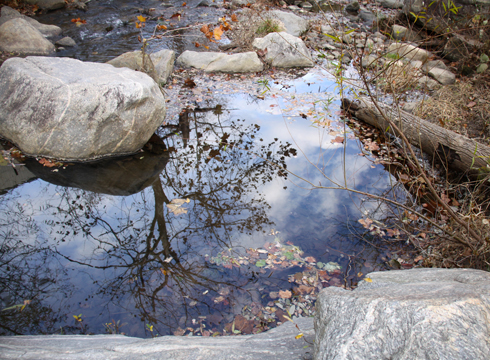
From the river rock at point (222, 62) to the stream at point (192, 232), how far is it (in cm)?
258

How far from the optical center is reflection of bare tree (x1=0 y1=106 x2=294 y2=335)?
2.96 meters

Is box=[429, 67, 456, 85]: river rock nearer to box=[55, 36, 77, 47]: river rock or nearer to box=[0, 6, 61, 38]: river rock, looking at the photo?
box=[55, 36, 77, 47]: river rock

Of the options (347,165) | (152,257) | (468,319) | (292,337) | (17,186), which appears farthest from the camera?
(347,165)

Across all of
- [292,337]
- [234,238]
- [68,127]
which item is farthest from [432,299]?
[68,127]

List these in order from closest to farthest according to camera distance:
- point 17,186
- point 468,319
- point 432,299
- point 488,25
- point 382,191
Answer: point 468,319, point 432,299, point 17,186, point 382,191, point 488,25

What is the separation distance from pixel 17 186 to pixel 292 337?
431 centimetres

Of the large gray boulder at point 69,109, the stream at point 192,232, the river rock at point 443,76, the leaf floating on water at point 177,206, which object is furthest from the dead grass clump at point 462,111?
the large gray boulder at point 69,109

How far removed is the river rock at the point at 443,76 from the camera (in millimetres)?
7434

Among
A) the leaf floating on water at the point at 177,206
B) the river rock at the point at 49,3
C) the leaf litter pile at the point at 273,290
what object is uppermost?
the river rock at the point at 49,3

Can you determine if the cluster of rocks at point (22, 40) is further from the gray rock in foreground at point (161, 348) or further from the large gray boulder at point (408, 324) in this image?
the large gray boulder at point (408, 324)

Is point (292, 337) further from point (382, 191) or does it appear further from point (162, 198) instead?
point (382, 191)

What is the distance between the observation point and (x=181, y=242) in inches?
143

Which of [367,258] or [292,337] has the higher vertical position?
[292,337]

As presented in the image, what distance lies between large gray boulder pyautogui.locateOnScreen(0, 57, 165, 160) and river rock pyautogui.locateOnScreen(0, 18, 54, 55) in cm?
446
